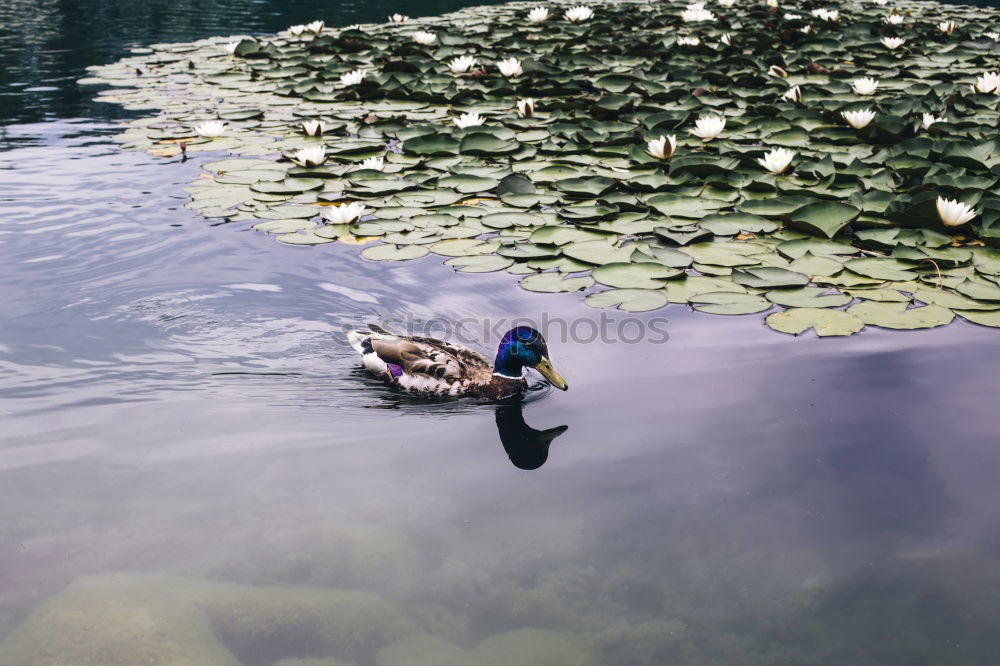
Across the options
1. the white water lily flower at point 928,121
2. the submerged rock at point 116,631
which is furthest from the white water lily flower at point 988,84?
the submerged rock at point 116,631

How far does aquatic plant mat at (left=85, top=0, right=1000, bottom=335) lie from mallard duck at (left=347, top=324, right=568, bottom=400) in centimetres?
76

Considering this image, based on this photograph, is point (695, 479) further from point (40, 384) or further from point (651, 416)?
point (40, 384)

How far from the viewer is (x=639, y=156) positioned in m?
7.15

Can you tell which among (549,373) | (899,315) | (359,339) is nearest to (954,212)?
(899,315)

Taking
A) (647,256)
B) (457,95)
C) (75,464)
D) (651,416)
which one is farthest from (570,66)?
(75,464)

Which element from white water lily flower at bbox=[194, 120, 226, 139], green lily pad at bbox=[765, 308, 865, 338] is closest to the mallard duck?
green lily pad at bbox=[765, 308, 865, 338]

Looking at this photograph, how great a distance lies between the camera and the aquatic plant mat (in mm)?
5320

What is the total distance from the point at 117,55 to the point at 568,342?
11.1m

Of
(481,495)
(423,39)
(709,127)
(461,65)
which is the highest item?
(423,39)

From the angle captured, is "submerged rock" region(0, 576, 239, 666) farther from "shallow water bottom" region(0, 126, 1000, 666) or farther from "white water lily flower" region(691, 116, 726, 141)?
"white water lily flower" region(691, 116, 726, 141)

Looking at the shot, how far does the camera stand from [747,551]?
10.5 ft

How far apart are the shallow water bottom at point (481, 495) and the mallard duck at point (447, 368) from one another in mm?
139

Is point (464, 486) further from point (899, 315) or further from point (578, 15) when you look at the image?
point (578, 15)

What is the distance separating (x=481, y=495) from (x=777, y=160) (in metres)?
4.16
